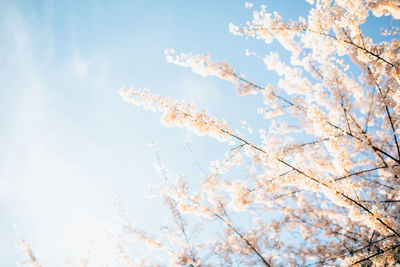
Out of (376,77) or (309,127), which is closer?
(376,77)

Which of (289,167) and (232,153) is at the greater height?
(232,153)

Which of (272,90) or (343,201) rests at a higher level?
(272,90)

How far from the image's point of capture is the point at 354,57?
364cm

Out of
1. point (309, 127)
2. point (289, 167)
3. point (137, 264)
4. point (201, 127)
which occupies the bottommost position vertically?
point (137, 264)

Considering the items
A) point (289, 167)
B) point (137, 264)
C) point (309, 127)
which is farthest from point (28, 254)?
point (309, 127)

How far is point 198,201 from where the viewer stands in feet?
Answer: 12.3

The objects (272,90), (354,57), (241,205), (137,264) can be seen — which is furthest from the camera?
(137,264)

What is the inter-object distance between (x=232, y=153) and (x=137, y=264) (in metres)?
6.35

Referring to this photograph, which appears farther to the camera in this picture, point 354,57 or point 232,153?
point 354,57

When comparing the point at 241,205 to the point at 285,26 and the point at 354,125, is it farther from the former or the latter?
the point at 354,125

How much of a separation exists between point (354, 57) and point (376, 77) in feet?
1.85

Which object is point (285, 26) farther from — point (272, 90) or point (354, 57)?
point (354, 57)

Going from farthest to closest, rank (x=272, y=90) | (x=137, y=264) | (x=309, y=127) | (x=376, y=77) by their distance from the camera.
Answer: (x=137, y=264) → (x=309, y=127) → (x=272, y=90) → (x=376, y=77)

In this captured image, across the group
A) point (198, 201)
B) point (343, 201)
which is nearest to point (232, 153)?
point (343, 201)
